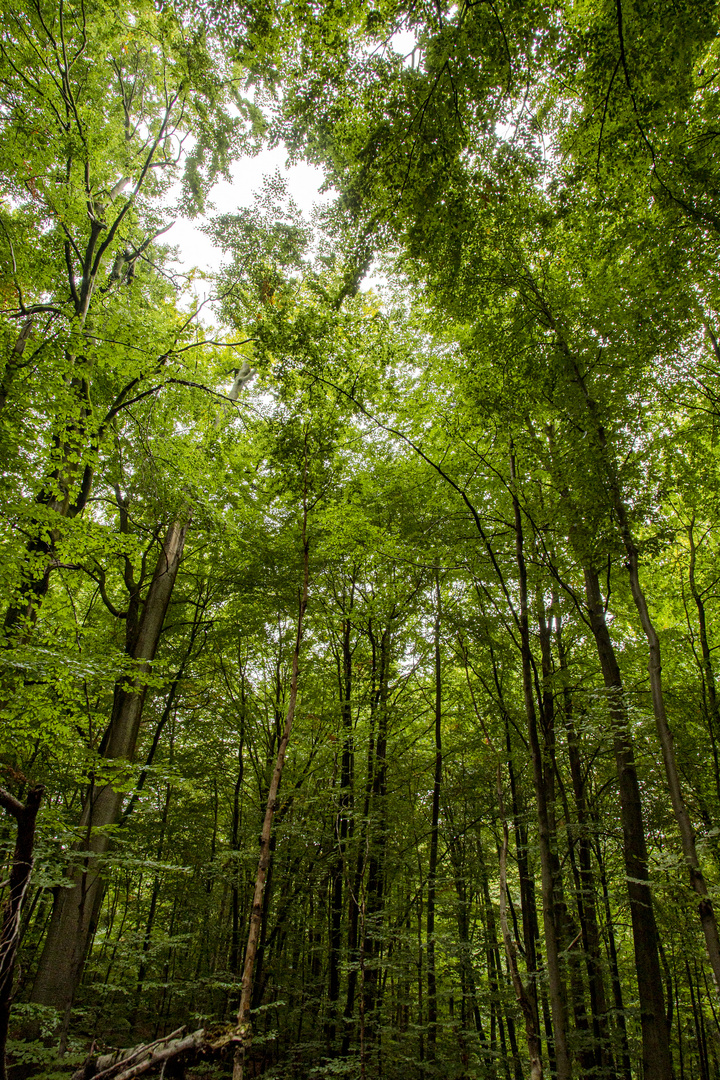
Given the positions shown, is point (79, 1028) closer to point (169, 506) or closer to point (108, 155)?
point (169, 506)

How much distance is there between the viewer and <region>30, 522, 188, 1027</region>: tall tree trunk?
4707mm

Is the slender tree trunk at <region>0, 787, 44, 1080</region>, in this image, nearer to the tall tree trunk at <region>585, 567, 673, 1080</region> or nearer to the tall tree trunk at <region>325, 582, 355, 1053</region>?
the tall tree trunk at <region>585, 567, 673, 1080</region>

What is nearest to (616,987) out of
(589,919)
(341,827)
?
(589,919)

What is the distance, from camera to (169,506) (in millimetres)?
6691

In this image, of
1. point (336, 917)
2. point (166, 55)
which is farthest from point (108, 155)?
point (336, 917)

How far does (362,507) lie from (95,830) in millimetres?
4928

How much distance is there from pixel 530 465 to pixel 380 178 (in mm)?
3307

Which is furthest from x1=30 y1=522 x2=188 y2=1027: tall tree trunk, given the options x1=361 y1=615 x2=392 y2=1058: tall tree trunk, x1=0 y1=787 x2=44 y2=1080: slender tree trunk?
x1=0 y1=787 x2=44 y2=1080: slender tree trunk

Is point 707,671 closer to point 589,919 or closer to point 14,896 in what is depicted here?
point 589,919

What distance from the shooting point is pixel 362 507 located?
23.6 ft

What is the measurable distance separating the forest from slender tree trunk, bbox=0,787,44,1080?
14 millimetres

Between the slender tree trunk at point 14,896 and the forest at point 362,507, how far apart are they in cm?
1

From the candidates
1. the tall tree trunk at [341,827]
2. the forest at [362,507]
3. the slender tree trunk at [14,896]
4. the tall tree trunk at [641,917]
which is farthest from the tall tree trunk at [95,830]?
the tall tree trunk at [641,917]

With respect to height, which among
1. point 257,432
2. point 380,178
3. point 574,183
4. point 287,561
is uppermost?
point 257,432
